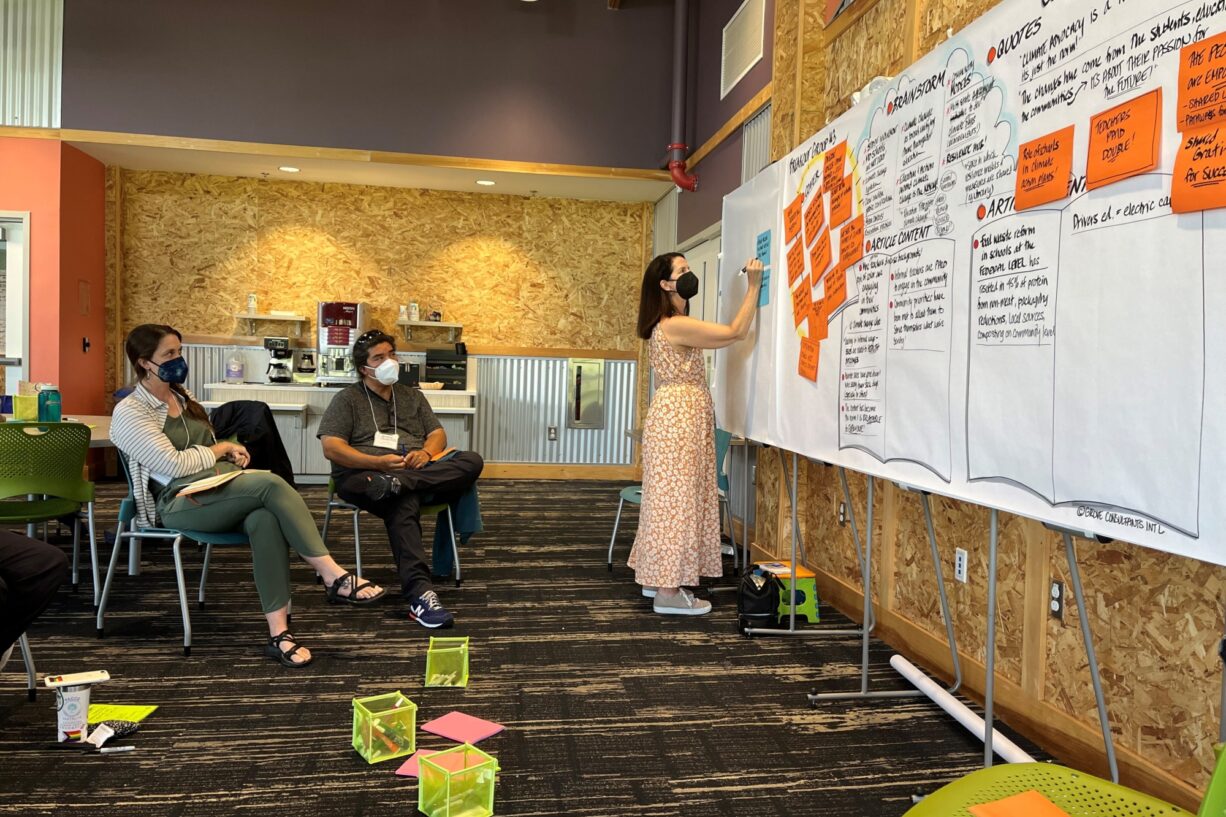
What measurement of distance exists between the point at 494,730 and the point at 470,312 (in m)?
5.81

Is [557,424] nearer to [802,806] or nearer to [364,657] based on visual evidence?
[364,657]

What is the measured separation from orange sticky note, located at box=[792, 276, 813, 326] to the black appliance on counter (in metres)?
4.83

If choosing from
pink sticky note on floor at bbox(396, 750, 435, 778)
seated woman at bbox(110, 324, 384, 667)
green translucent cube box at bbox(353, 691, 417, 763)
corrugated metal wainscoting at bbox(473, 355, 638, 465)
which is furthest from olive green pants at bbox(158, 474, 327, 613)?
corrugated metal wainscoting at bbox(473, 355, 638, 465)

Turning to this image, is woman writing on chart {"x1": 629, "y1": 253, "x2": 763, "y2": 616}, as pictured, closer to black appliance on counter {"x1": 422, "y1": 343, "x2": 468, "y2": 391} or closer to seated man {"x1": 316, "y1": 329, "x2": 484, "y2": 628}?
seated man {"x1": 316, "y1": 329, "x2": 484, "y2": 628}

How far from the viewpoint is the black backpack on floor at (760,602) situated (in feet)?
11.1

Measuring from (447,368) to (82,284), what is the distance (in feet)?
9.99

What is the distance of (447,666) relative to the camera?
2727 mm

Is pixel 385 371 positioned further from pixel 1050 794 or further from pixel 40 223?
pixel 40 223

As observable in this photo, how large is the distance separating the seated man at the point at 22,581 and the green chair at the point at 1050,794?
2.20m

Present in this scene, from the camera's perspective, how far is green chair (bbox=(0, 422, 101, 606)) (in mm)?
3127

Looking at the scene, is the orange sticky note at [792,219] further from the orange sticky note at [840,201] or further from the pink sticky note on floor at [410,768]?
the pink sticky note on floor at [410,768]

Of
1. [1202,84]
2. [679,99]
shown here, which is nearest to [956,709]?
[1202,84]

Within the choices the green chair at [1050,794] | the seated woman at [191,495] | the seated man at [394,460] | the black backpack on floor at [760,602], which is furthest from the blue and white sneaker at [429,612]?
the green chair at [1050,794]

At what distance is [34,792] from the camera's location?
197cm
